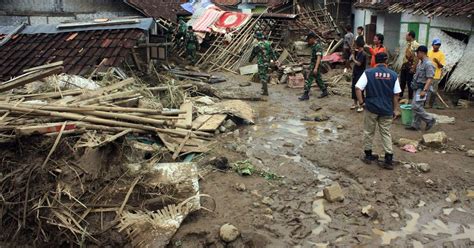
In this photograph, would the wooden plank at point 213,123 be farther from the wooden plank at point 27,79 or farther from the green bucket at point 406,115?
the green bucket at point 406,115

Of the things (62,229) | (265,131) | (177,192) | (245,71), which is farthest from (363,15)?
(62,229)

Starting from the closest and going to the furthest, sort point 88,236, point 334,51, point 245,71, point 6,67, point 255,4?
point 88,236 → point 6,67 → point 245,71 → point 334,51 → point 255,4

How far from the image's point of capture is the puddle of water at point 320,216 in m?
4.55

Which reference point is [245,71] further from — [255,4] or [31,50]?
[255,4]

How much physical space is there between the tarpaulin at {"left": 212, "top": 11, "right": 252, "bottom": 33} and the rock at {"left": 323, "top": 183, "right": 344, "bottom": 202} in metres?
14.1

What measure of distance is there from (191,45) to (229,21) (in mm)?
3332

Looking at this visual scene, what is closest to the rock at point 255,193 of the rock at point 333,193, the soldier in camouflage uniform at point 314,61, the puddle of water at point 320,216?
the puddle of water at point 320,216

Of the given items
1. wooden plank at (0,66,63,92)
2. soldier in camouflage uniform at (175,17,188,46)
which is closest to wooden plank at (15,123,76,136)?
wooden plank at (0,66,63,92)

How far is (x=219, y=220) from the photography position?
468cm

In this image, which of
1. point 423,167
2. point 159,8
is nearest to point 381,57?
point 423,167

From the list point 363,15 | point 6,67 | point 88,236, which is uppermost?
point 363,15

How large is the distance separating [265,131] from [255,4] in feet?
61.3

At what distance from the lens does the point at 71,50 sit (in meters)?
9.50

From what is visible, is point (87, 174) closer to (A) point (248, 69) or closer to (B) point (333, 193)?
(B) point (333, 193)
